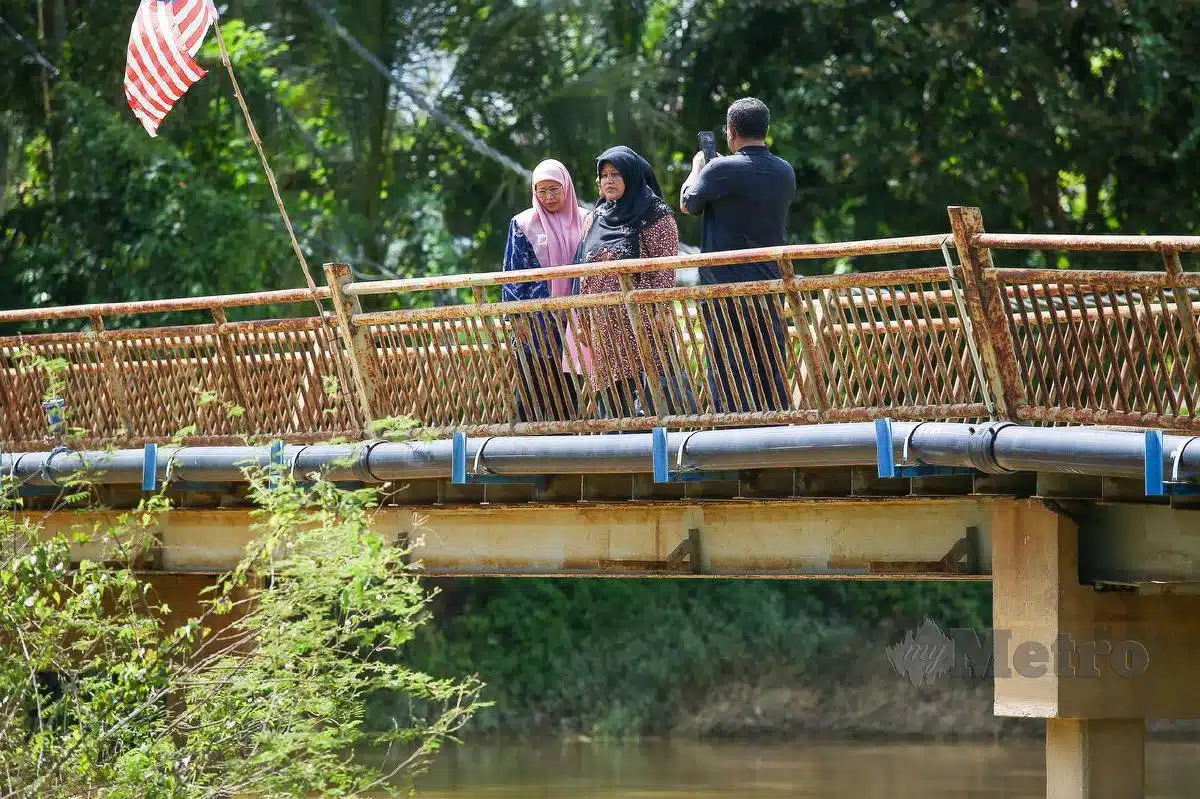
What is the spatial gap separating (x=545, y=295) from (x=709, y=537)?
179cm

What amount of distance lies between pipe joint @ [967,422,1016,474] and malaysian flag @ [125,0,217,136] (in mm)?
5851

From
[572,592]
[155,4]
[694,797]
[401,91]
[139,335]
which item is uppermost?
[401,91]

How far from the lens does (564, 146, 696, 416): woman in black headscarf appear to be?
37.6 ft

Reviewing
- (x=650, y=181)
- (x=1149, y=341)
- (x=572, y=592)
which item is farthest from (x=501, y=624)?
(x=1149, y=341)

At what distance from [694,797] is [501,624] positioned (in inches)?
285

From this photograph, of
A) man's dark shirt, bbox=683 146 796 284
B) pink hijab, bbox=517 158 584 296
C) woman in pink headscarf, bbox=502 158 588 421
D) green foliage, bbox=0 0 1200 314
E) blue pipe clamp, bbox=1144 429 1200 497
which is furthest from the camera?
green foliage, bbox=0 0 1200 314

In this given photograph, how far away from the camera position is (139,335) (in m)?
13.9

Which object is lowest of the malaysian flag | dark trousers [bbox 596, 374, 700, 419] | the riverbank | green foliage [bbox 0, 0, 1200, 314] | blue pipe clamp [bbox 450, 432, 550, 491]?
the riverbank

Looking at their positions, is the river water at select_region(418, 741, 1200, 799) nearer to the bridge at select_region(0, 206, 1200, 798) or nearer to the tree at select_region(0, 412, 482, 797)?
the bridge at select_region(0, 206, 1200, 798)

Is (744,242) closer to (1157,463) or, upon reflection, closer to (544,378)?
(544,378)

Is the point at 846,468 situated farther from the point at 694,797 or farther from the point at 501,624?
the point at 501,624

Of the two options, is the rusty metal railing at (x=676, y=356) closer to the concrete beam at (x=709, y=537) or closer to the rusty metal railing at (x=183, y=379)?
the rusty metal railing at (x=183, y=379)

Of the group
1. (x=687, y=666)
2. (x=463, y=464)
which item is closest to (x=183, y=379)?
(x=463, y=464)

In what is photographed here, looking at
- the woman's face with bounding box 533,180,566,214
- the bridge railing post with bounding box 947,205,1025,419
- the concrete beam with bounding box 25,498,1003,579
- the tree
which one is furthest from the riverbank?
the bridge railing post with bounding box 947,205,1025,419
